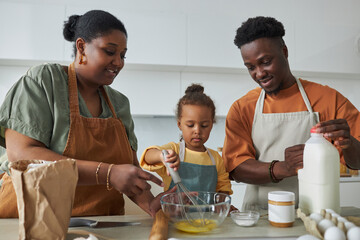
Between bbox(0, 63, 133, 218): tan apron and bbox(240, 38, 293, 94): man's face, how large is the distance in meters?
0.58

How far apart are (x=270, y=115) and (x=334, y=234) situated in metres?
0.76

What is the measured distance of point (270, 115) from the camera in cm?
144

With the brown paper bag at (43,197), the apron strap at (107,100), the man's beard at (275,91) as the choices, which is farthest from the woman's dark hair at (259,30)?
the brown paper bag at (43,197)

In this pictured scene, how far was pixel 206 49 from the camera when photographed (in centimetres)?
290

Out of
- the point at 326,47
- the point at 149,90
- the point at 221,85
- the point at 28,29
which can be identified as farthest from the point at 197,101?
the point at 326,47

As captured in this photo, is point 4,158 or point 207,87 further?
point 207,87

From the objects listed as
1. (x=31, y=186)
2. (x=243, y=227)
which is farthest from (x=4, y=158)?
(x=243, y=227)

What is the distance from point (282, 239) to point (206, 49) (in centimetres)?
225

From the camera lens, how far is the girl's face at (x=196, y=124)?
1.44 metres

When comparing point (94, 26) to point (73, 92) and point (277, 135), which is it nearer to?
point (73, 92)

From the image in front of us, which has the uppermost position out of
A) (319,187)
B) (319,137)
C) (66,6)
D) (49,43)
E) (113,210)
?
(66,6)

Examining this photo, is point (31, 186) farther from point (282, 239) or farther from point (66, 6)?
point (66, 6)

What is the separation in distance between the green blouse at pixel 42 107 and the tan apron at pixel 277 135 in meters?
0.71

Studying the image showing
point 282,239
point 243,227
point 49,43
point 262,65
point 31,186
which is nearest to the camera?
point 31,186
